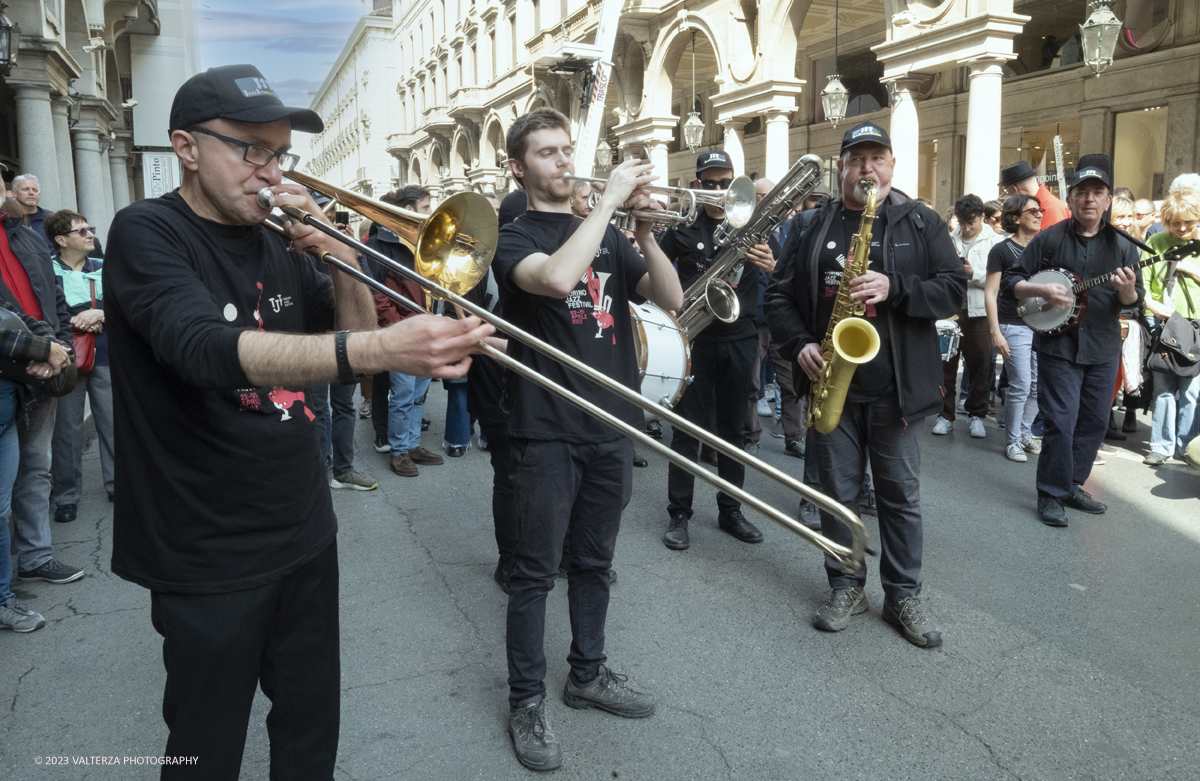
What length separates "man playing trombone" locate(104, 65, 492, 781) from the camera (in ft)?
5.90

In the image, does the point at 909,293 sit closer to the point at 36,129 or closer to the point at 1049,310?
the point at 1049,310

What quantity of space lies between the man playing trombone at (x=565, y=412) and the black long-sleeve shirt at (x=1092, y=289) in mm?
3247

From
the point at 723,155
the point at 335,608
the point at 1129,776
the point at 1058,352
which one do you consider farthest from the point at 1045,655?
the point at 723,155

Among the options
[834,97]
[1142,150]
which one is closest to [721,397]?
[834,97]

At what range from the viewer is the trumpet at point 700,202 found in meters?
3.66

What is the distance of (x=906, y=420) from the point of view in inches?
149

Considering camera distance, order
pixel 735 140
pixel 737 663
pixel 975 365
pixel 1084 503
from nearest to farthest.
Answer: pixel 737 663 → pixel 1084 503 → pixel 975 365 → pixel 735 140

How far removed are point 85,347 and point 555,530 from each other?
4273 mm

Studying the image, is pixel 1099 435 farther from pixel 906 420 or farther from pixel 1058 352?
pixel 906 420

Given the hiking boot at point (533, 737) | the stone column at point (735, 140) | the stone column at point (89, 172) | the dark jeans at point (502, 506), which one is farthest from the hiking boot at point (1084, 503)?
the stone column at point (89, 172)

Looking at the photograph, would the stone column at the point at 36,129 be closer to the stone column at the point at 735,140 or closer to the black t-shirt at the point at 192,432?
the black t-shirt at the point at 192,432

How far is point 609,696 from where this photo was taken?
3172mm

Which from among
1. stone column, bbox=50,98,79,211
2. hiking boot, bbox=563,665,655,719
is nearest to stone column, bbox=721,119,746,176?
stone column, bbox=50,98,79,211

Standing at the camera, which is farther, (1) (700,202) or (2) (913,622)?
(1) (700,202)
